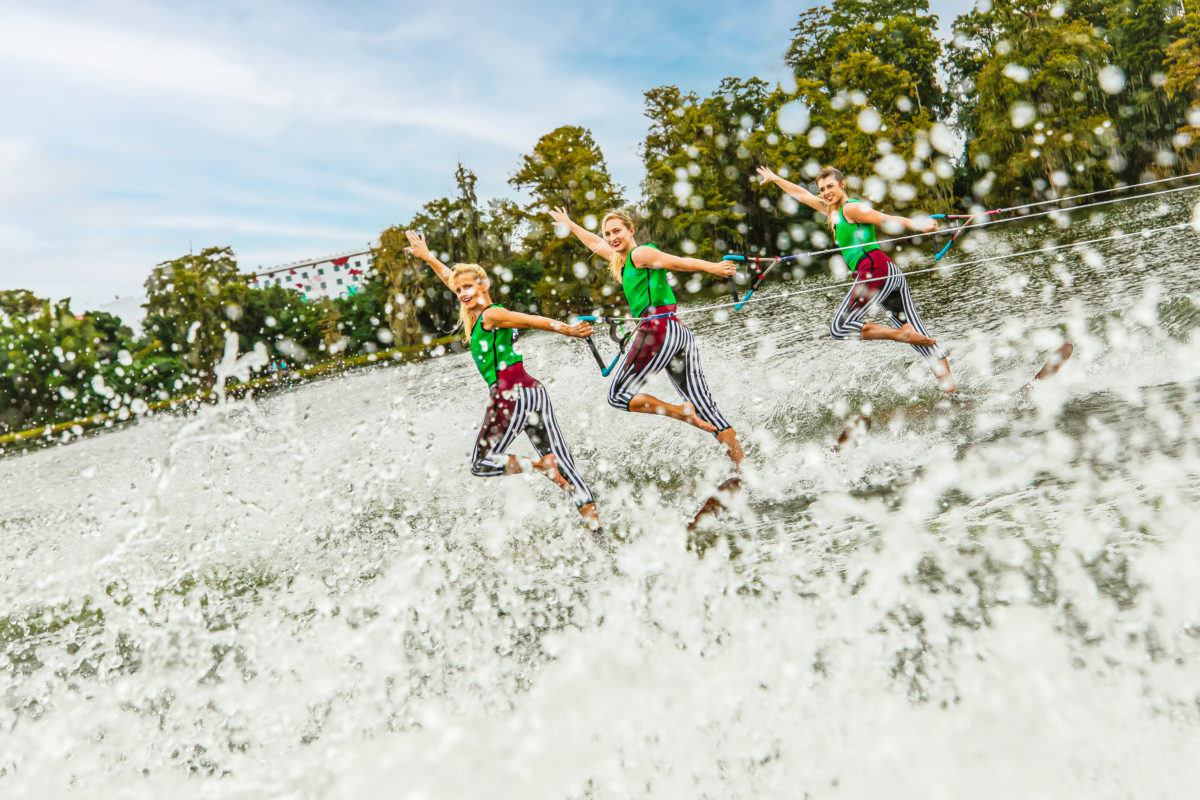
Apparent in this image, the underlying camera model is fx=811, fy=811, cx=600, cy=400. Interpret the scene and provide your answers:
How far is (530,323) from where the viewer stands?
19.8 feet

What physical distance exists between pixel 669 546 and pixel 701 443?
9.90 ft

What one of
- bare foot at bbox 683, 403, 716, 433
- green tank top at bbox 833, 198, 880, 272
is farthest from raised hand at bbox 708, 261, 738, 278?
green tank top at bbox 833, 198, 880, 272

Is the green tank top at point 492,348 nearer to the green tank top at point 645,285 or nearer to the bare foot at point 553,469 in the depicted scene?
the bare foot at point 553,469

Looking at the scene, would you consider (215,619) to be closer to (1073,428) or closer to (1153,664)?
(1153,664)

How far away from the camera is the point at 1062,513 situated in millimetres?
4723

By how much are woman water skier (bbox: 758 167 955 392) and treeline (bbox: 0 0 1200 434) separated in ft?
119

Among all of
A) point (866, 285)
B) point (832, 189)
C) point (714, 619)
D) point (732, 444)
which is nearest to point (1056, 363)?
point (866, 285)

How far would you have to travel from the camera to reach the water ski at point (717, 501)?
6.33m

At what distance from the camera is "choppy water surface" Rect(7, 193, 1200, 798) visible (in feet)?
11.2

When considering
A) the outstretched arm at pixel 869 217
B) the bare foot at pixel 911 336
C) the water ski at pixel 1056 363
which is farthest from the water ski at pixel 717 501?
the water ski at pixel 1056 363

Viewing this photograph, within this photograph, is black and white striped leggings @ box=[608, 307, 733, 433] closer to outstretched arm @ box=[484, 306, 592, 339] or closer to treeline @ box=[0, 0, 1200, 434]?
outstretched arm @ box=[484, 306, 592, 339]

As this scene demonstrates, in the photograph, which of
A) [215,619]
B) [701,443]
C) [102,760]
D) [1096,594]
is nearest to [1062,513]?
[1096,594]

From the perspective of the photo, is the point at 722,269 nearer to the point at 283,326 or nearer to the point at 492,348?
the point at 492,348

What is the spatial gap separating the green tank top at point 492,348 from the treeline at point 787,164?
38.4 meters
